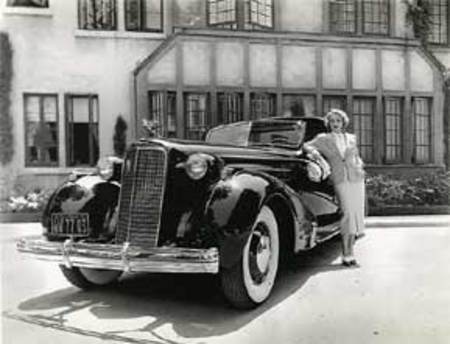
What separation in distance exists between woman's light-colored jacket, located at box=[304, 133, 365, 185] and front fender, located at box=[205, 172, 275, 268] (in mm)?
799

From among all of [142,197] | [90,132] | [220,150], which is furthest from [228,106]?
[142,197]

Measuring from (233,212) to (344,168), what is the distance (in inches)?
39.5

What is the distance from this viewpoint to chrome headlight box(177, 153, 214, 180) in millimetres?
1958

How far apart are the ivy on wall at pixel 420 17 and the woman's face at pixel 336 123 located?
0.56m

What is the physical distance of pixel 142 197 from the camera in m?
2.02

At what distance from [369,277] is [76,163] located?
1450 mm

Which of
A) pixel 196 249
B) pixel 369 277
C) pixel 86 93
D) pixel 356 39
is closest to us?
pixel 196 249

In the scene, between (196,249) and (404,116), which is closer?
(196,249)

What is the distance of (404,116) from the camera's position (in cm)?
255

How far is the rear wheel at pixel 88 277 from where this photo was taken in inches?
88.9

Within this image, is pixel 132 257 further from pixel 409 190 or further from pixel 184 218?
pixel 409 190

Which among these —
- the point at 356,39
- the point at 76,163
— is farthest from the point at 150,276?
the point at 356,39

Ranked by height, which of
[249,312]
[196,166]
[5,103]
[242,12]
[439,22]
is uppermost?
[242,12]

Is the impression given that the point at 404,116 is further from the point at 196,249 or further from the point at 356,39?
the point at 196,249
